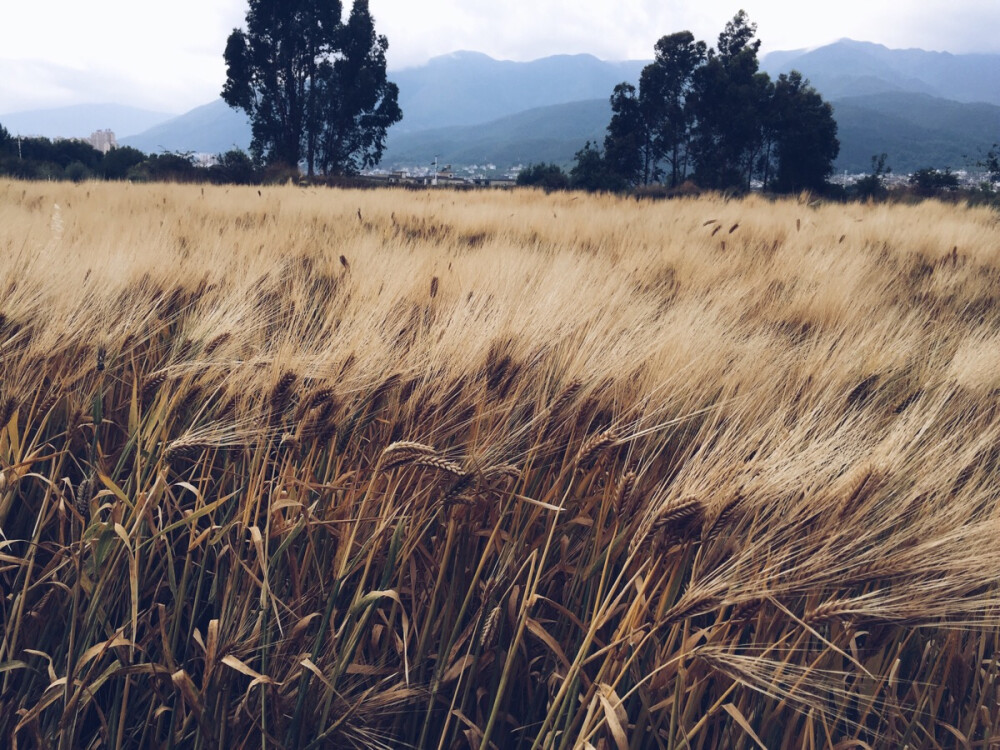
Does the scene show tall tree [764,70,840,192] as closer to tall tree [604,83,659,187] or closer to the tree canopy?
the tree canopy

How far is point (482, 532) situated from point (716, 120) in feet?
84.0

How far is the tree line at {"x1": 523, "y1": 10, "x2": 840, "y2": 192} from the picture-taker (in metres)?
22.8

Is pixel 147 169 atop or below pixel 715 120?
below

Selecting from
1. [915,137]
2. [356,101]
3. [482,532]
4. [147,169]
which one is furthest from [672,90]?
[915,137]

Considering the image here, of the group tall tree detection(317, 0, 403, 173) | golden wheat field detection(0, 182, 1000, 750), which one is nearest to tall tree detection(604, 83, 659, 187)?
tall tree detection(317, 0, 403, 173)

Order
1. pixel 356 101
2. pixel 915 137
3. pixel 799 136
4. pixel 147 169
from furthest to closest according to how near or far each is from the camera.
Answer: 1. pixel 915 137
2. pixel 799 136
3. pixel 356 101
4. pixel 147 169

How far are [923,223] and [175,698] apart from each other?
7.55 m

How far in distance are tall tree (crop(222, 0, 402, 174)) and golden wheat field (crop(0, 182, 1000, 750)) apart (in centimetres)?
2169

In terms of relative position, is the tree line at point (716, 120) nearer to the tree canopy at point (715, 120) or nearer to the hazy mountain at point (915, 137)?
the tree canopy at point (715, 120)

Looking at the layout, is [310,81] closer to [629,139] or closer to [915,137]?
[629,139]

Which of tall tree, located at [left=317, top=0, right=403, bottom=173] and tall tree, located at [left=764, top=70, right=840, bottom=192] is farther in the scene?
tall tree, located at [left=764, top=70, right=840, bottom=192]

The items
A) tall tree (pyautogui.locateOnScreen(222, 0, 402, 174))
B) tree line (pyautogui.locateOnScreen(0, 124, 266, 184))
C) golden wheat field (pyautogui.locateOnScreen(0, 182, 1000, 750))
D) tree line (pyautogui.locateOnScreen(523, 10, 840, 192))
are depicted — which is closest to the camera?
golden wheat field (pyautogui.locateOnScreen(0, 182, 1000, 750))

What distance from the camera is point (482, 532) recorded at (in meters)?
0.94

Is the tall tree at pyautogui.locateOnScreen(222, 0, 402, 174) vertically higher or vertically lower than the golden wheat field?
higher
